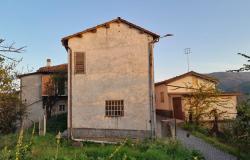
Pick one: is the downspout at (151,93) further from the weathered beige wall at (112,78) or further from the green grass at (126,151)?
the green grass at (126,151)

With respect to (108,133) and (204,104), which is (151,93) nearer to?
(108,133)

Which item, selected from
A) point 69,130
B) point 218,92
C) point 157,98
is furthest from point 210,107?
point 69,130

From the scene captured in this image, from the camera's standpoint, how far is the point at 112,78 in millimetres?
19844

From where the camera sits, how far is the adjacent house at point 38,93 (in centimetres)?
3086

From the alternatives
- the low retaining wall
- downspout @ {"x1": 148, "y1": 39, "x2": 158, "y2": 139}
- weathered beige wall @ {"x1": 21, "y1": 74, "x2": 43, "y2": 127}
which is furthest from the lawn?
weathered beige wall @ {"x1": 21, "y1": 74, "x2": 43, "y2": 127}

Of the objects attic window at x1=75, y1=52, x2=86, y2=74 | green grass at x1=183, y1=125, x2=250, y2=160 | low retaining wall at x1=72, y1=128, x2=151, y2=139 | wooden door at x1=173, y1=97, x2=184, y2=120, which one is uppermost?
attic window at x1=75, y1=52, x2=86, y2=74

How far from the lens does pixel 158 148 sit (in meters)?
15.5

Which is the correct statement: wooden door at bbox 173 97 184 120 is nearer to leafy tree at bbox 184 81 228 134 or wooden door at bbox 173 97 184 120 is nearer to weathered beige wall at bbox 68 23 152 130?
leafy tree at bbox 184 81 228 134

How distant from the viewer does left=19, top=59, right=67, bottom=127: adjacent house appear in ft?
101

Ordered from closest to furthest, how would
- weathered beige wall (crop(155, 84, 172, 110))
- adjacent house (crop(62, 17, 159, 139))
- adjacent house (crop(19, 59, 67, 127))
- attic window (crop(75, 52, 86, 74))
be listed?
adjacent house (crop(62, 17, 159, 139))
attic window (crop(75, 52, 86, 74))
weathered beige wall (crop(155, 84, 172, 110))
adjacent house (crop(19, 59, 67, 127))

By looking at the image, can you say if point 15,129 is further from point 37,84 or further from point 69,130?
point 69,130

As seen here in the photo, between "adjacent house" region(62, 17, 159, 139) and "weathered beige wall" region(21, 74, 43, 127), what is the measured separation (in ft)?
41.4

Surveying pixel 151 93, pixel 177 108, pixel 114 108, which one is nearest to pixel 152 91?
pixel 151 93

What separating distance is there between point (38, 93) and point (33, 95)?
63 centimetres
